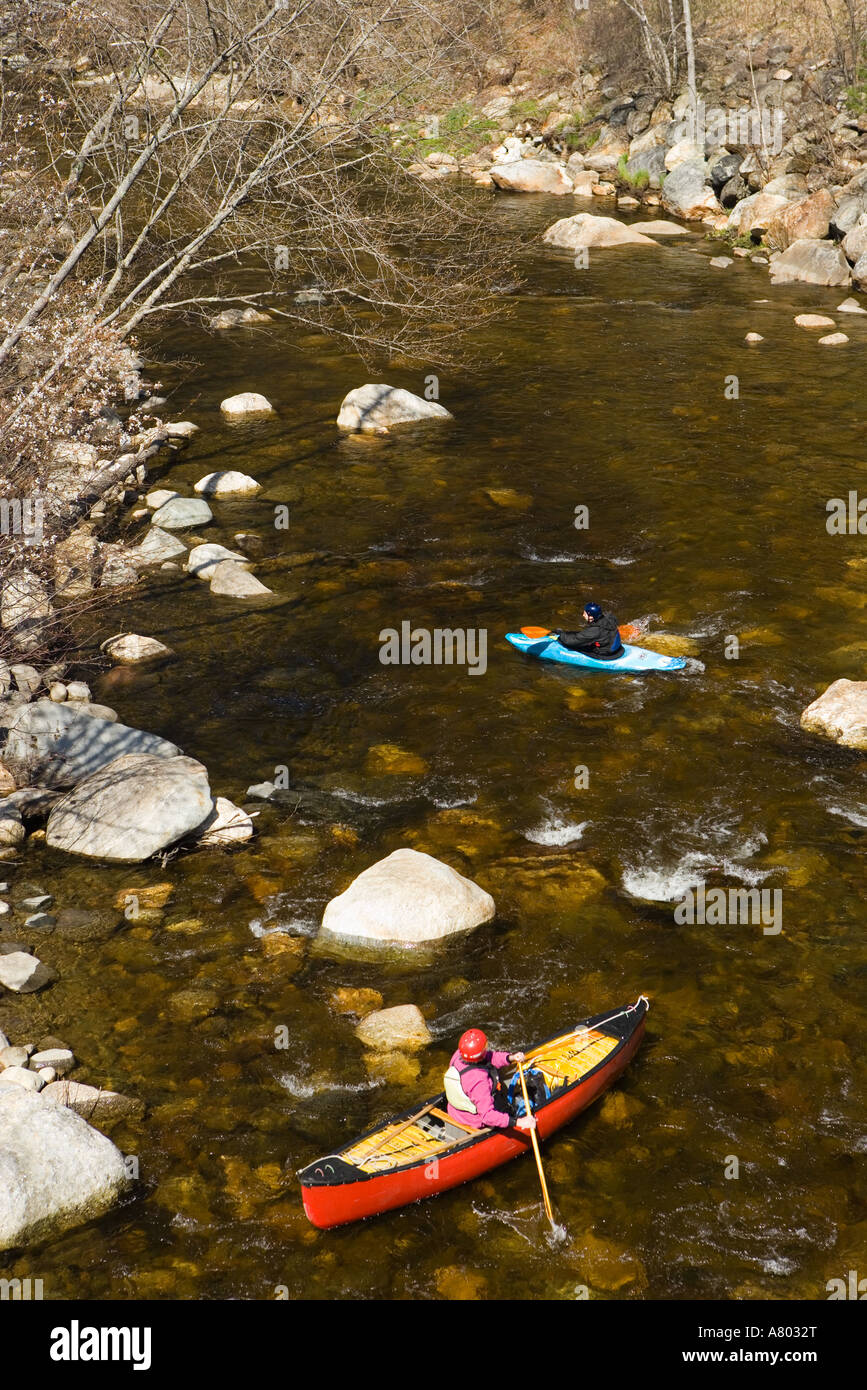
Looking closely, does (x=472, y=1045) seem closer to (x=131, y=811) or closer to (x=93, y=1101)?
(x=93, y=1101)

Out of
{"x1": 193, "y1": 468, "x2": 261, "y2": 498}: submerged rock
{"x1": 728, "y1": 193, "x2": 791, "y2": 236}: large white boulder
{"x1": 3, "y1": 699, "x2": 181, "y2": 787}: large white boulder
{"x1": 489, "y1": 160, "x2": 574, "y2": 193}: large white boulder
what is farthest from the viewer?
{"x1": 489, "y1": 160, "x2": 574, "y2": 193}: large white boulder

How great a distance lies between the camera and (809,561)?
14.0m

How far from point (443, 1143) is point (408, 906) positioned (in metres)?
2.08

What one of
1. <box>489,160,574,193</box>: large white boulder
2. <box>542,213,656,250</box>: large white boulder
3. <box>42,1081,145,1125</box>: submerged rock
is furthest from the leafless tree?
<box>489,160,574,193</box>: large white boulder

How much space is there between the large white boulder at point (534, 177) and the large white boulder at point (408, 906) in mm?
28497

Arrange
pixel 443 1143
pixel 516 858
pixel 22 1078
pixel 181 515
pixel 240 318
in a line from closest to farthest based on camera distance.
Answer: pixel 443 1143
pixel 22 1078
pixel 516 858
pixel 181 515
pixel 240 318

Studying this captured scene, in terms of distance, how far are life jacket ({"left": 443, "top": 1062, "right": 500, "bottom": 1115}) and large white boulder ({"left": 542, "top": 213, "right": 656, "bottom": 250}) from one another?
24160 mm

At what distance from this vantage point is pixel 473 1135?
6.77 m

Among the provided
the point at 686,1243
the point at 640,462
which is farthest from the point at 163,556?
the point at 686,1243

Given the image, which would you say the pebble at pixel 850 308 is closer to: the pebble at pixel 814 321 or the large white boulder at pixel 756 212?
the pebble at pixel 814 321

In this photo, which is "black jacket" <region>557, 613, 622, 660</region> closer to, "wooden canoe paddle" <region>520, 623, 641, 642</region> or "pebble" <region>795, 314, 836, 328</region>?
"wooden canoe paddle" <region>520, 623, 641, 642</region>

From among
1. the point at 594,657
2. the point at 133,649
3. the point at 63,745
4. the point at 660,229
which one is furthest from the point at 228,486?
the point at 660,229

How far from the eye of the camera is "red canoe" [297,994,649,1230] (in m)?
6.41

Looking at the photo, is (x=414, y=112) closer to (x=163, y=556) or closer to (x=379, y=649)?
(x=163, y=556)
